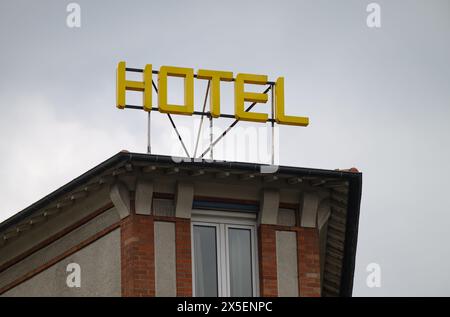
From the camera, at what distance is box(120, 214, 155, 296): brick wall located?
104 feet

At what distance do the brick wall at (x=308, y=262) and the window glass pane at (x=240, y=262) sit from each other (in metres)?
1.16

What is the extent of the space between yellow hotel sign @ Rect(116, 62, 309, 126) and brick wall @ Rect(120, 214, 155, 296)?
3.02 meters

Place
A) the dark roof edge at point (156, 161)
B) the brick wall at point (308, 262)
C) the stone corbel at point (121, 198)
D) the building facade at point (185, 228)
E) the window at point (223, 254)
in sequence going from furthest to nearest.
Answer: the brick wall at point (308, 262) < the window at point (223, 254) < the stone corbel at point (121, 198) < the building facade at point (185, 228) < the dark roof edge at point (156, 161)

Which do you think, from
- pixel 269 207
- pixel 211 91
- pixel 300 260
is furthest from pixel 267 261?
pixel 211 91

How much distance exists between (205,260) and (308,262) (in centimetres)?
241

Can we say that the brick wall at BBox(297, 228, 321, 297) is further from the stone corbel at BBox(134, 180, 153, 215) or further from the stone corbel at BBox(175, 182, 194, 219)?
the stone corbel at BBox(134, 180, 153, 215)

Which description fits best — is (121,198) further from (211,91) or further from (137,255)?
(211,91)

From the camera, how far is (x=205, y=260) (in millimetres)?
32719

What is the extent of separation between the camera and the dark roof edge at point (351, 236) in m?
33.6

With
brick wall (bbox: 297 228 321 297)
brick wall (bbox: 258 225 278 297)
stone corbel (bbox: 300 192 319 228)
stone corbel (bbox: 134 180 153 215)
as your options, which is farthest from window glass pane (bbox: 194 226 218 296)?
stone corbel (bbox: 300 192 319 228)

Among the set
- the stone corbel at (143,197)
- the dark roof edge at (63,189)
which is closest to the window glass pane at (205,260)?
the stone corbel at (143,197)

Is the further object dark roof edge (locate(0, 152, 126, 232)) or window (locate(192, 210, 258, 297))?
window (locate(192, 210, 258, 297))

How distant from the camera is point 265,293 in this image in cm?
3272

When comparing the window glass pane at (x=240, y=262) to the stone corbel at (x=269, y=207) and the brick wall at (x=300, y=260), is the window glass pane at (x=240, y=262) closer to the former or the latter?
the brick wall at (x=300, y=260)
